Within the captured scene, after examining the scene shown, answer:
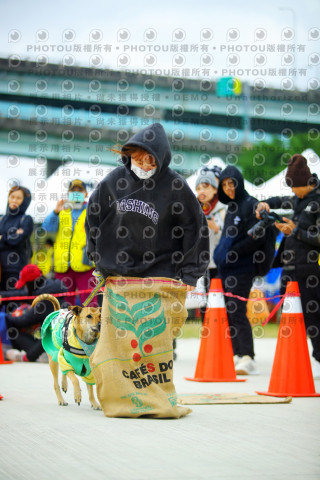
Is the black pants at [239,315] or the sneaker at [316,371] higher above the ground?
the black pants at [239,315]

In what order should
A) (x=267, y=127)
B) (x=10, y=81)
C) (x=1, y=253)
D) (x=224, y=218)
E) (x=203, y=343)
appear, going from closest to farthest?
1. (x=203, y=343)
2. (x=224, y=218)
3. (x=1, y=253)
4. (x=10, y=81)
5. (x=267, y=127)

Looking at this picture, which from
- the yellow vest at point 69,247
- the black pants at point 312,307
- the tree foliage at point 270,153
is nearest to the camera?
the black pants at point 312,307

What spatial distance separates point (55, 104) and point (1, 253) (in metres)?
33.3

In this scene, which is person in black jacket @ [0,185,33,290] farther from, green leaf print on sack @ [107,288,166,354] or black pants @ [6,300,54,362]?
green leaf print on sack @ [107,288,166,354]

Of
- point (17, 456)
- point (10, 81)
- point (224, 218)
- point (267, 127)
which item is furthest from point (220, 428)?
point (267, 127)

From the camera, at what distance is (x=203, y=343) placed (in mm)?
9016

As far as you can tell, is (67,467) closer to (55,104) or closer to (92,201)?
(92,201)

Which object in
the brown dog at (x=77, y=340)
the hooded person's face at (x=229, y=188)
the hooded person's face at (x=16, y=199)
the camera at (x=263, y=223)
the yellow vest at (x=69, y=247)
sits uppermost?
the hooded person's face at (x=229, y=188)

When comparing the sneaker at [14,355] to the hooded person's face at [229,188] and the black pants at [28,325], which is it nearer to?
the black pants at [28,325]

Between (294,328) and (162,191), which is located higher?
(162,191)

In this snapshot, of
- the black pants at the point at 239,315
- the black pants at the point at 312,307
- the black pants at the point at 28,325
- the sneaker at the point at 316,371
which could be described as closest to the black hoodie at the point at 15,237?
the black pants at the point at 28,325

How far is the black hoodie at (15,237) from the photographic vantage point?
11992mm

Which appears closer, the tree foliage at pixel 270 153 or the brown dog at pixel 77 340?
the brown dog at pixel 77 340

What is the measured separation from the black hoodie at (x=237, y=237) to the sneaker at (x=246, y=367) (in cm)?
99
